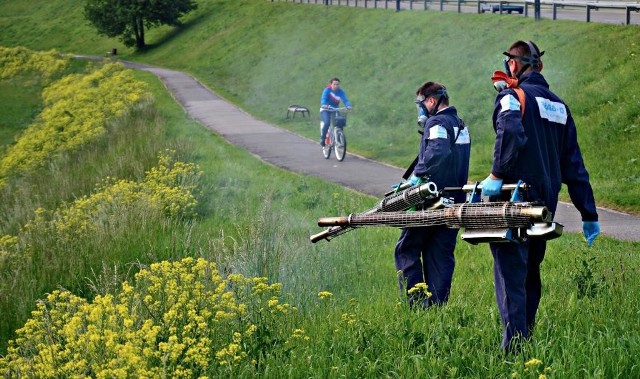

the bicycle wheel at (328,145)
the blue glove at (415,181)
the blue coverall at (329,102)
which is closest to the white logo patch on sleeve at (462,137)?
the blue glove at (415,181)

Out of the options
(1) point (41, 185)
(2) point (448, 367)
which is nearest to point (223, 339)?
(2) point (448, 367)

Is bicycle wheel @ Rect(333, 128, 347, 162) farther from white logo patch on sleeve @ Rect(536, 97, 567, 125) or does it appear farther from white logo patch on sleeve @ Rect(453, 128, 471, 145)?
white logo patch on sleeve @ Rect(536, 97, 567, 125)

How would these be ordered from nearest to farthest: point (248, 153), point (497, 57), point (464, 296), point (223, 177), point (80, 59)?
1. point (464, 296)
2. point (223, 177)
3. point (248, 153)
4. point (497, 57)
5. point (80, 59)

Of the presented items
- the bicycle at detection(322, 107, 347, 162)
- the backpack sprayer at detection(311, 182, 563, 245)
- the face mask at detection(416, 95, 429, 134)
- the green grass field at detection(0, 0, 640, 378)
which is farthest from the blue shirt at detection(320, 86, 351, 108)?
the backpack sprayer at detection(311, 182, 563, 245)

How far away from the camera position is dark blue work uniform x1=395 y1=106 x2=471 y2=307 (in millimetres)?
8039

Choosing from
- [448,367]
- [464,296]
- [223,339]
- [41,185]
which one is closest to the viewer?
[448,367]

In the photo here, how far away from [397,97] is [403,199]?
23.2m

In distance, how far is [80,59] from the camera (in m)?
63.7

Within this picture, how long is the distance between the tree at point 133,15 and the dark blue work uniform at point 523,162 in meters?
63.4

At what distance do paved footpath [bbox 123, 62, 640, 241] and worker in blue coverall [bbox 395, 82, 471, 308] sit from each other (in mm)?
4448

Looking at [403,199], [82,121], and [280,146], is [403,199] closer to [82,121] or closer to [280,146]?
[280,146]

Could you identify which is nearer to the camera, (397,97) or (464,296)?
(464,296)

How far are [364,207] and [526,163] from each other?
8.08 m

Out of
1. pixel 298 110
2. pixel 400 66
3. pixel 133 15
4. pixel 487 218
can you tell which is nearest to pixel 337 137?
pixel 298 110
